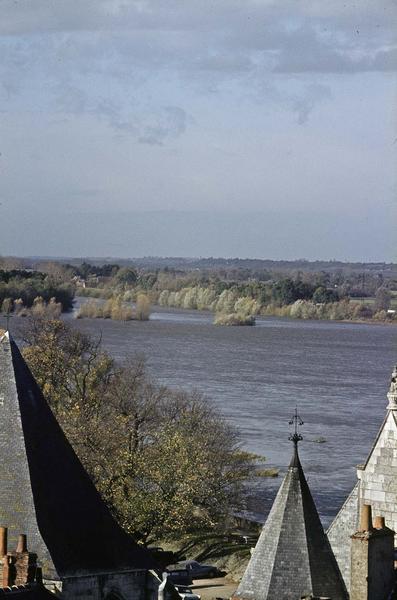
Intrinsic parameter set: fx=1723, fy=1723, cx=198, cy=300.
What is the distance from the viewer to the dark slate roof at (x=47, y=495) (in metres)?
26.5

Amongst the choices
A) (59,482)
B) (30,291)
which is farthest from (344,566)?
(30,291)

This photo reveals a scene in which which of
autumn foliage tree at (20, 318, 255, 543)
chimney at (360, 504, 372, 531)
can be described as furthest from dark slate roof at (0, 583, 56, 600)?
autumn foliage tree at (20, 318, 255, 543)

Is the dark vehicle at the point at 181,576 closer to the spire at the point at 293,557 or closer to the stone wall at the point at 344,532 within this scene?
the stone wall at the point at 344,532

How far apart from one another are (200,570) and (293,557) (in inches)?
943

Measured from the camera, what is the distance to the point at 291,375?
372 ft

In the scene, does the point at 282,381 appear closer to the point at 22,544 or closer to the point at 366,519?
the point at 22,544

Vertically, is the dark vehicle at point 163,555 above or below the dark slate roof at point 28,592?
below

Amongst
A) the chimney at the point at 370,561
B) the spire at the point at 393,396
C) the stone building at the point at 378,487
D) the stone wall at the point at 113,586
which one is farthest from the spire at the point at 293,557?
the stone wall at the point at 113,586

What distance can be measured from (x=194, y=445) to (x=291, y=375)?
60.3m

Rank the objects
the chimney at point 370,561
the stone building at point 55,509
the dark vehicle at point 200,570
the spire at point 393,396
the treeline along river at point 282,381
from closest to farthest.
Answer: the chimney at point 370,561 < the spire at point 393,396 < the stone building at point 55,509 < the dark vehicle at point 200,570 < the treeline along river at point 282,381

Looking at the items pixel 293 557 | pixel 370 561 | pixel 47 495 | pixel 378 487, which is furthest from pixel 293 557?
pixel 47 495

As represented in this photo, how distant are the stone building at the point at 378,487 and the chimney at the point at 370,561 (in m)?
0.88

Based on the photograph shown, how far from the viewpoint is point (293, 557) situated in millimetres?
23328

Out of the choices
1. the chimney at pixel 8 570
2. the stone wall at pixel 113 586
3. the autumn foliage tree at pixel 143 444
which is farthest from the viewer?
the autumn foliage tree at pixel 143 444
